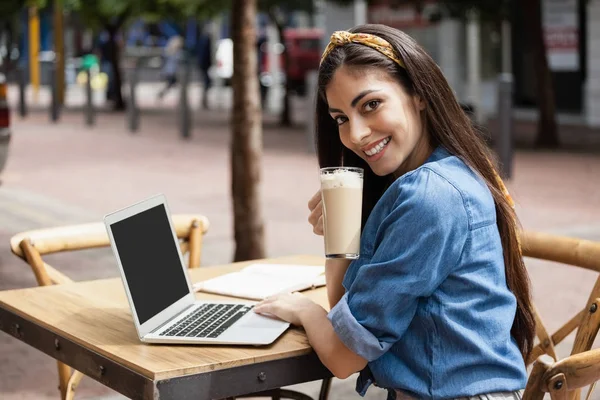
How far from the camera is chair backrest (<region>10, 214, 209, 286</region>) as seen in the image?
4.03 meters

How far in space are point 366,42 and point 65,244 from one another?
1.77 metres

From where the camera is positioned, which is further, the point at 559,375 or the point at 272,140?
the point at 272,140

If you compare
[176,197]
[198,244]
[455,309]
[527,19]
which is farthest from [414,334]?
[527,19]

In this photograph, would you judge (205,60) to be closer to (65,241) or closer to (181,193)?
(181,193)

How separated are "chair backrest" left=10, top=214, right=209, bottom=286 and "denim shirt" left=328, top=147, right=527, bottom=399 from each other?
5.15ft

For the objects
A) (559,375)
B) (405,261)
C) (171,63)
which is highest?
(405,261)

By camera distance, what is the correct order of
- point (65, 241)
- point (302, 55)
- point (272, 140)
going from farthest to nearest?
point (302, 55), point (272, 140), point (65, 241)

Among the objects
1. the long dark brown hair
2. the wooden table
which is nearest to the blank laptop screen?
the wooden table

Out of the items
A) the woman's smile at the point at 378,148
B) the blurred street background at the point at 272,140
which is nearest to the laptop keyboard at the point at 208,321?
the woman's smile at the point at 378,148

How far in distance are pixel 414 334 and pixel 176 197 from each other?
1000 cm

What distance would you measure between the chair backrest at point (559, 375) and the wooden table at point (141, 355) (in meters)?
0.72

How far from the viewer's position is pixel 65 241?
13.9 feet

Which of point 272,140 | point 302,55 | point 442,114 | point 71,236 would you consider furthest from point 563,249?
point 302,55

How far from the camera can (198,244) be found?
4457 mm
